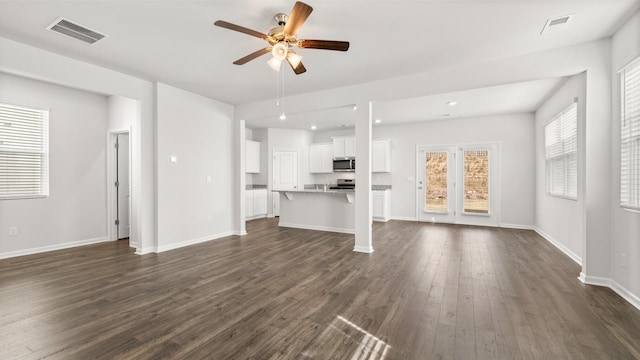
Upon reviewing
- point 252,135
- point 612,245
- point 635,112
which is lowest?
point 612,245

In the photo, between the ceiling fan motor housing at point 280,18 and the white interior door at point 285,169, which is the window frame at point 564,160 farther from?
the white interior door at point 285,169

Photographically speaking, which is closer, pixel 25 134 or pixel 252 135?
pixel 25 134

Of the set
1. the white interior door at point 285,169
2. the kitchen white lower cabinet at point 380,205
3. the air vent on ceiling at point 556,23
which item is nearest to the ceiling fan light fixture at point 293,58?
the air vent on ceiling at point 556,23

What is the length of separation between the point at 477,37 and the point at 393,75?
1.34m

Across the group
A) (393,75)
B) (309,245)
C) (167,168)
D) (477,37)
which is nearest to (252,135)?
(167,168)

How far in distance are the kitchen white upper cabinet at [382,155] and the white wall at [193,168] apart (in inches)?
161

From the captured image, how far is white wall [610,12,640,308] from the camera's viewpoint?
8.99 feet

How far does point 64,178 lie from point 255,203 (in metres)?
4.50

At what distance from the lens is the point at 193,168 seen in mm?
5367

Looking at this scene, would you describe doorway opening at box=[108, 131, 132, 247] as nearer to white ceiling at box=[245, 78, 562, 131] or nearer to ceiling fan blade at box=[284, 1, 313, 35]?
white ceiling at box=[245, 78, 562, 131]

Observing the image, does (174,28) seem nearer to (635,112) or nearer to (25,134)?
(25,134)

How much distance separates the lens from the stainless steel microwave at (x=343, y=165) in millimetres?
8797

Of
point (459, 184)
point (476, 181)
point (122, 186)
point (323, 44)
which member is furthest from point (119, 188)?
point (476, 181)

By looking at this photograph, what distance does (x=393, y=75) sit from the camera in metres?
4.35
